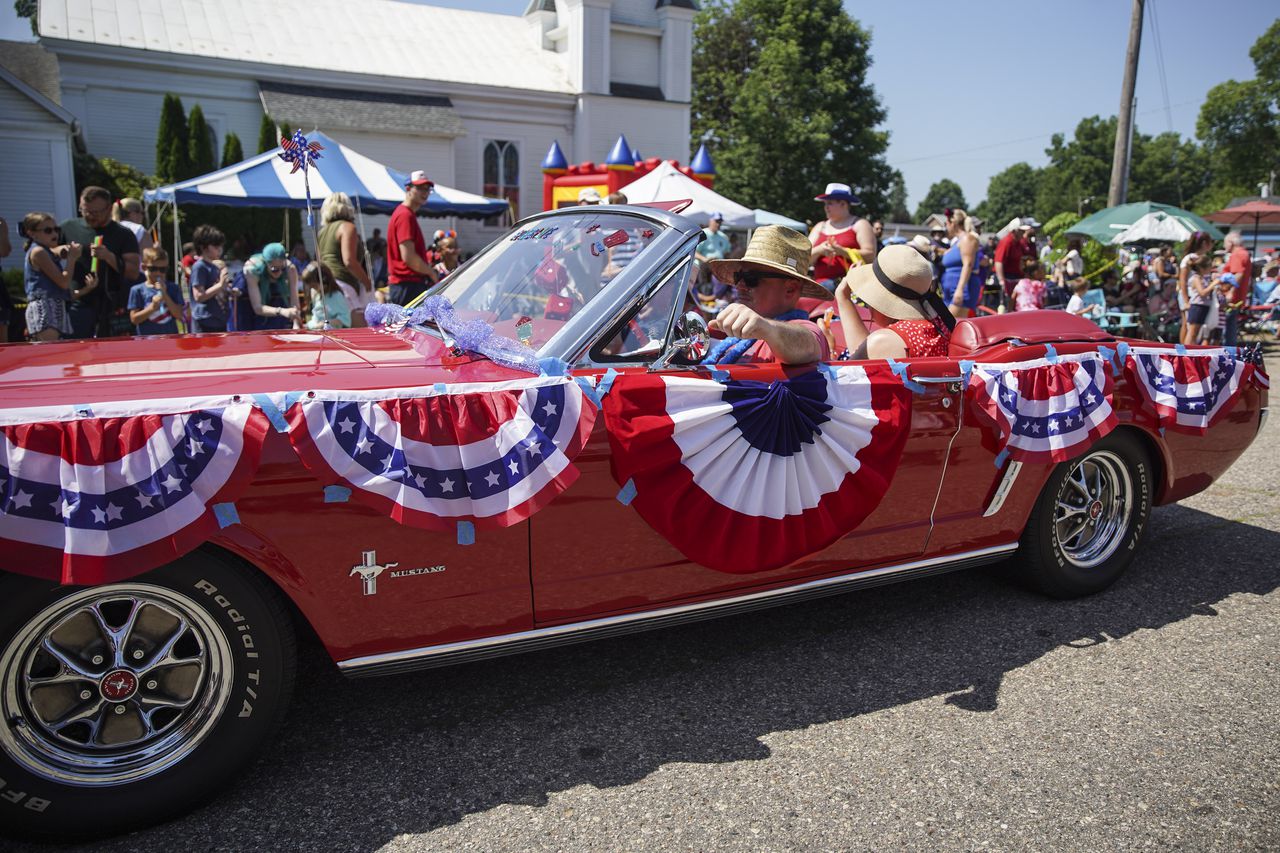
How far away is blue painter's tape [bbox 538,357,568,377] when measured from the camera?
9.13ft

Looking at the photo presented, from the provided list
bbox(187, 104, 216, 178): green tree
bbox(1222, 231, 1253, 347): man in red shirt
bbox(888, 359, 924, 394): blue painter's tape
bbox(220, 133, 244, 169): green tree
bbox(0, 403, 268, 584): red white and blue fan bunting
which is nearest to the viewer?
bbox(0, 403, 268, 584): red white and blue fan bunting

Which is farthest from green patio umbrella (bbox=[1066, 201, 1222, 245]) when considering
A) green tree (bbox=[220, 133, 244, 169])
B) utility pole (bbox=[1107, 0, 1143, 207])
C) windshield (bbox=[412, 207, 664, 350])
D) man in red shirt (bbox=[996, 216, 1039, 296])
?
green tree (bbox=[220, 133, 244, 169])

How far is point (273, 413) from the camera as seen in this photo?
238 centimetres

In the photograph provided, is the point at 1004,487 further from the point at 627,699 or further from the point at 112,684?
the point at 112,684

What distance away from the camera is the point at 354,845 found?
2.37m

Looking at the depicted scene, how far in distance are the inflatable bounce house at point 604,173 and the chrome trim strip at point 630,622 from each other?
12.4m

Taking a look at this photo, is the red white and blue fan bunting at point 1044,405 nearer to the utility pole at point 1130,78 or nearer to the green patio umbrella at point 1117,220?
the green patio umbrella at point 1117,220

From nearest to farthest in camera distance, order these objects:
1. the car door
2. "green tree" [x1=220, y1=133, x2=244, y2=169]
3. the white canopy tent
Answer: the car door < the white canopy tent < "green tree" [x1=220, y1=133, x2=244, y2=169]

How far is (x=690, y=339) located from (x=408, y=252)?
4.39 m

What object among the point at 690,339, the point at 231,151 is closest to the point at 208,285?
the point at 690,339

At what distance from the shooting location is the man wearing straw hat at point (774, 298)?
3121 millimetres

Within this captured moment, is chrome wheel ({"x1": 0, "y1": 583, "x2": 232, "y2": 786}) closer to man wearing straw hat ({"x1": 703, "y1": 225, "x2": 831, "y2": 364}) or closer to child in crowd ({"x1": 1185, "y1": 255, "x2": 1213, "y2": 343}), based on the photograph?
man wearing straw hat ({"x1": 703, "y1": 225, "x2": 831, "y2": 364})

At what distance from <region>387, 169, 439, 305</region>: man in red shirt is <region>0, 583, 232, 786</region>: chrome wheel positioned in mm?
4707

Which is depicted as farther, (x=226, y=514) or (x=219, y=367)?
(x=219, y=367)
